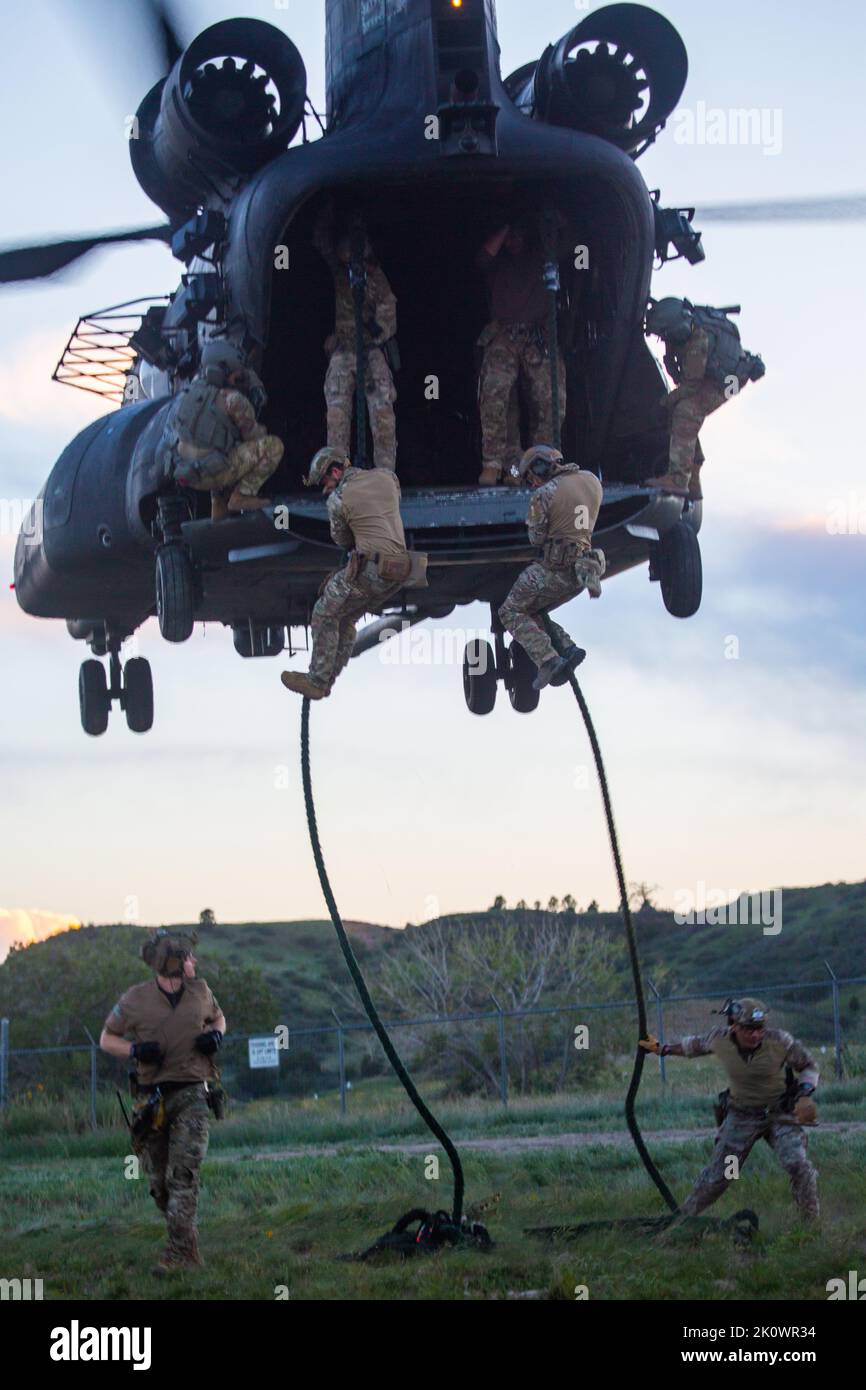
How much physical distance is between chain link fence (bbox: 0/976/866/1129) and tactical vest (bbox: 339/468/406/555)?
1265 centimetres

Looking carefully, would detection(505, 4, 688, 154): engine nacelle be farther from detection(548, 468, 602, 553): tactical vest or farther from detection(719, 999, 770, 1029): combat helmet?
detection(719, 999, 770, 1029): combat helmet

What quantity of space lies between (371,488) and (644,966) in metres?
43.6

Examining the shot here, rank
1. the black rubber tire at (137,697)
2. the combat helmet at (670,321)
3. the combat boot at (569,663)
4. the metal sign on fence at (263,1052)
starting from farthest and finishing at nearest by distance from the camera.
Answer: the metal sign on fence at (263,1052) < the black rubber tire at (137,697) < the combat helmet at (670,321) < the combat boot at (569,663)

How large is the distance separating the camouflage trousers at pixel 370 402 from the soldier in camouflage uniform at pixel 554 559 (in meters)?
2.03

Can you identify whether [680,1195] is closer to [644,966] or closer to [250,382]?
[250,382]

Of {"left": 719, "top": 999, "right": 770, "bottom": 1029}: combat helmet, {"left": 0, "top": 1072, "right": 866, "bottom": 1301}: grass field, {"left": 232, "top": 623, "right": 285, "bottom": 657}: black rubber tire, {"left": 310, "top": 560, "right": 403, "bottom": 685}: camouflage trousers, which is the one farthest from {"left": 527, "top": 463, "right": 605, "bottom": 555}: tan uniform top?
{"left": 232, "top": 623, "right": 285, "bottom": 657}: black rubber tire

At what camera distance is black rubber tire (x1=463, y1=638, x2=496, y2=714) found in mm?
21547

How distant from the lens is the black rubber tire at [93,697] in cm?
2203

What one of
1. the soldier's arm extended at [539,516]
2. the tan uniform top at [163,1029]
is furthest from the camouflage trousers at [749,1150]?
the soldier's arm extended at [539,516]

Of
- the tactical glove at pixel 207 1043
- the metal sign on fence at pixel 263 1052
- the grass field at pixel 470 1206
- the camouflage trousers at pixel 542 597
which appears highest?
the camouflage trousers at pixel 542 597

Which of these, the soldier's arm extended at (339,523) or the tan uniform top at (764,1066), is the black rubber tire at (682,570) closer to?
the soldier's arm extended at (339,523)

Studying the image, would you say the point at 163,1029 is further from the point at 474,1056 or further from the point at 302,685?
the point at 474,1056
